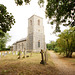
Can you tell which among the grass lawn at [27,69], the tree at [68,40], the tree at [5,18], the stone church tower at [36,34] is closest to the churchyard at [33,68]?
the grass lawn at [27,69]

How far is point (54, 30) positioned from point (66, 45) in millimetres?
7712

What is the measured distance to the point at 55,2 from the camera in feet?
18.3

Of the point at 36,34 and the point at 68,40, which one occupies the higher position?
the point at 36,34

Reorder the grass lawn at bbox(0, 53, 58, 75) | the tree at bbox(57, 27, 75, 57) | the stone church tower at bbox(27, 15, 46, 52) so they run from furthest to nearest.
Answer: the stone church tower at bbox(27, 15, 46, 52), the tree at bbox(57, 27, 75, 57), the grass lawn at bbox(0, 53, 58, 75)

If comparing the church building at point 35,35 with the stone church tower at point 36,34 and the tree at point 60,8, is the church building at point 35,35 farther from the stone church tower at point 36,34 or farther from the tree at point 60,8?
the tree at point 60,8

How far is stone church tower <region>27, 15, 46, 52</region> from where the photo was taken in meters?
24.6

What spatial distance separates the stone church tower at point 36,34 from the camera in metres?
24.6

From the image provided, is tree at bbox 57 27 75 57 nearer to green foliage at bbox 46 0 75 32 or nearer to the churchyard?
the churchyard

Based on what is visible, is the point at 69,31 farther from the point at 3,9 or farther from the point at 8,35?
the point at 8,35

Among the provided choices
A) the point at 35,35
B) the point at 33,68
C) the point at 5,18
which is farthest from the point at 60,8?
the point at 35,35

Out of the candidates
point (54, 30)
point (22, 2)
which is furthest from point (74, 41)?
point (22, 2)

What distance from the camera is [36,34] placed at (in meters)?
25.4

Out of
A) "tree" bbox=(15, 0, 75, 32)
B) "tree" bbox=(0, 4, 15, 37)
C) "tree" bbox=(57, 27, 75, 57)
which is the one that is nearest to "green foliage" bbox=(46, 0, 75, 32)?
"tree" bbox=(15, 0, 75, 32)

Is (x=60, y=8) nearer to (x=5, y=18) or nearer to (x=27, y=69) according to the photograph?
(x=5, y=18)
